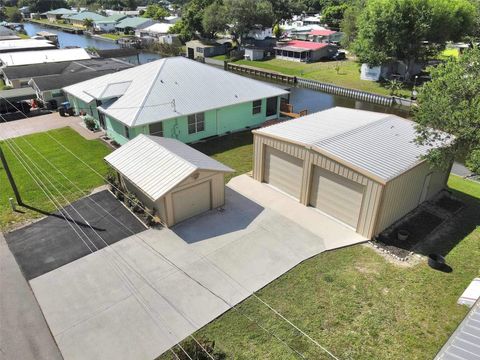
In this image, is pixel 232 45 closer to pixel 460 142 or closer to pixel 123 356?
pixel 460 142

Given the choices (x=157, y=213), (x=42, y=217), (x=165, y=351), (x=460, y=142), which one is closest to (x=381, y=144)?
(x=460, y=142)

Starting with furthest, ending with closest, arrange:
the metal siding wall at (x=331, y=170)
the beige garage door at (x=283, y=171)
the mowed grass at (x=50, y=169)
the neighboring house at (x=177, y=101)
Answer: the neighboring house at (x=177, y=101), the beige garage door at (x=283, y=171), the mowed grass at (x=50, y=169), the metal siding wall at (x=331, y=170)

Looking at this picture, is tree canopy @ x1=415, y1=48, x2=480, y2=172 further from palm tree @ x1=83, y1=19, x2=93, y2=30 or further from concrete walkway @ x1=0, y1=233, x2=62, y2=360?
palm tree @ x1=83, y1=19, x2=93, y2=30

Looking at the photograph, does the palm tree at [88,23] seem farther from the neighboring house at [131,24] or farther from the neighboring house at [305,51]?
the neighboring house at [305,51]

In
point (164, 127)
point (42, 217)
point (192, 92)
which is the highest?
point (192, 92)

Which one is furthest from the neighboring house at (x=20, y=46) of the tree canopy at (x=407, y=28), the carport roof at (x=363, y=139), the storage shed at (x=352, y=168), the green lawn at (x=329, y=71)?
the carport roof at (x=363, y=139)
